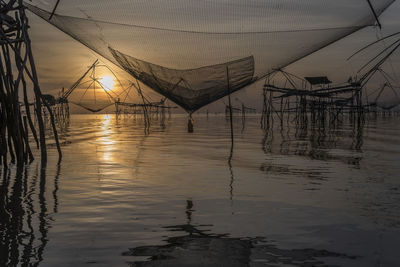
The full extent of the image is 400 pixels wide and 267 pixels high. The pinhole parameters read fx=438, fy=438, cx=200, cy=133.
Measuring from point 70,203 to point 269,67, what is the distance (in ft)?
20.5

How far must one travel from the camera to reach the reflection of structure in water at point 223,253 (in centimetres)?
197

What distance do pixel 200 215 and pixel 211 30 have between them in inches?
244

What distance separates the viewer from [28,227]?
8.04ft

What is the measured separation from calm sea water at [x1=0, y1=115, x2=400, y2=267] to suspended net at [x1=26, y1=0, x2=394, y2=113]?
335 centimetres

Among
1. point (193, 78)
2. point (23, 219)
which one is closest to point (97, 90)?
point (193, 78)

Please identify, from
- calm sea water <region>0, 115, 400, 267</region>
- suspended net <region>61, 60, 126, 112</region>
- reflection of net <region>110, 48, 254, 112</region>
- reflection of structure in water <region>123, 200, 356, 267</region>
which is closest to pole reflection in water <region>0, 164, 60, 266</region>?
calm sea water <region>0, 115, 400, 267</region>

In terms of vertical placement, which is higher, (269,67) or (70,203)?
(269,67)

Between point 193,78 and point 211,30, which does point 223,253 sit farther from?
point 193,78

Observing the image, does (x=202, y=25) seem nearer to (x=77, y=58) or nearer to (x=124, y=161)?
(x=124, y=161)

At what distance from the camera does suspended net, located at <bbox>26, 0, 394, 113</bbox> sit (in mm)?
7496

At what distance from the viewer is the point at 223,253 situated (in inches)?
82.1

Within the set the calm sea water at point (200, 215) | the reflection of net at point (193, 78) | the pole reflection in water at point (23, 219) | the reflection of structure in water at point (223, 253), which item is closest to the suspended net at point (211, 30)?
the reflection of net at point (193, 78)

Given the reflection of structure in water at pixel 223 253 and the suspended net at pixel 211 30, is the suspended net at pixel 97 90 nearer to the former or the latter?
the suspended net at pixel 211 30

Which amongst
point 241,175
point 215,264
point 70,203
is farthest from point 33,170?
point 215,264
